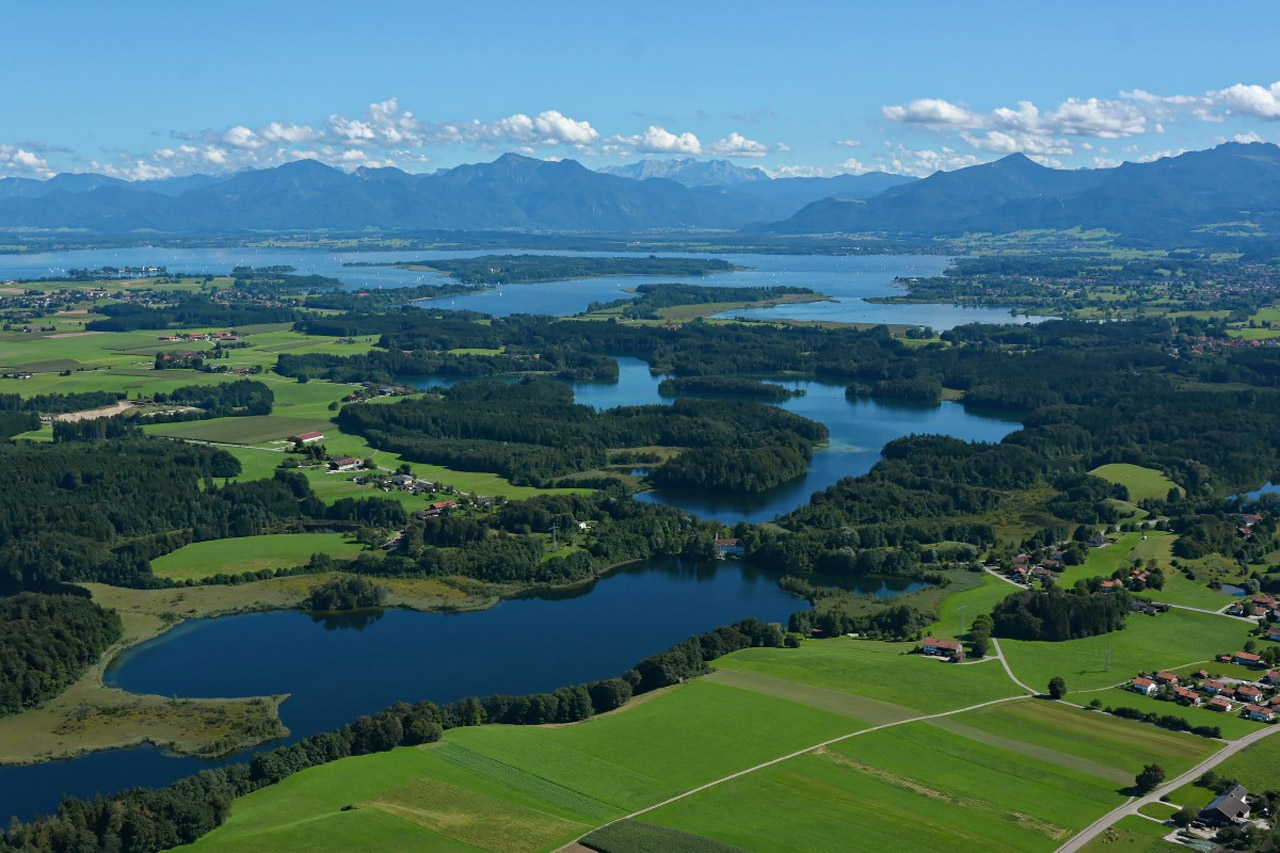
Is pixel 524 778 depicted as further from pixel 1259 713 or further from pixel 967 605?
pixel 967 605

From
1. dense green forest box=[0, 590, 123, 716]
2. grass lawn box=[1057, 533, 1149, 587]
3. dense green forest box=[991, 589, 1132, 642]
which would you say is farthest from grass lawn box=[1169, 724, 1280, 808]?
dense green forest box=[0, 590, 123, 716]

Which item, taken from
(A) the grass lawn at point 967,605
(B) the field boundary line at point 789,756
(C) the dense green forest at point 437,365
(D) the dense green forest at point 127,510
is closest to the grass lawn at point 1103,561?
(A) the grass lawn at point 967,605

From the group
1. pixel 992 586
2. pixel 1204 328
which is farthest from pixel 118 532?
pixel 1204 328

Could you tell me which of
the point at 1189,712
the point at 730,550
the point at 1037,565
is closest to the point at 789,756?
the point at 1189,712

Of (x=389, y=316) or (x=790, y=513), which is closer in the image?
(x=790, y=513)

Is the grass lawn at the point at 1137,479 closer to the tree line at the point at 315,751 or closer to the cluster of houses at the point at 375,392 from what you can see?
the tree line at the point at 315,751

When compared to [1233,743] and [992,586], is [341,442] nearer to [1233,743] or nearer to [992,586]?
[992,586]

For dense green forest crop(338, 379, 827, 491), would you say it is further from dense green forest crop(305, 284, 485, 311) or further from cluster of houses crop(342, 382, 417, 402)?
dense green forest crop(305, 284, 485, 311)
